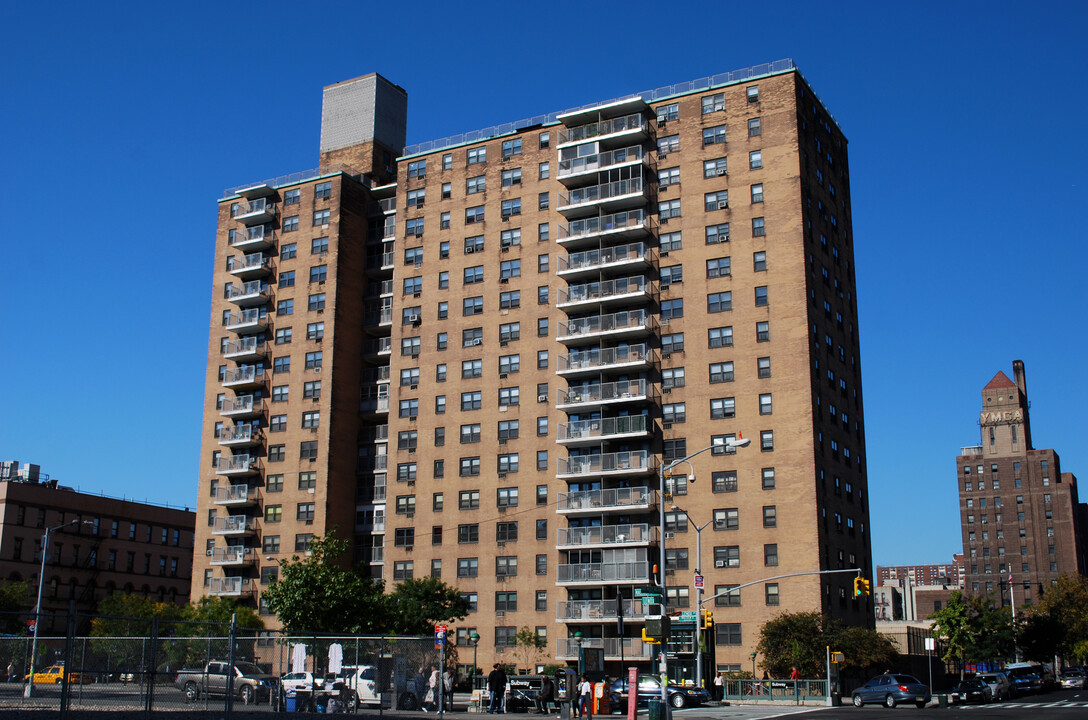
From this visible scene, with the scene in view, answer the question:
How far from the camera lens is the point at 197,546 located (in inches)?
3728

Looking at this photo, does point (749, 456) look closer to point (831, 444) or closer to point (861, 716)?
point (831, 444)

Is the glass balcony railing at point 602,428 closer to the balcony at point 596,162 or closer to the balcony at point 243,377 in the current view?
the balcony at point 596,162

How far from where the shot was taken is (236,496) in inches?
3625

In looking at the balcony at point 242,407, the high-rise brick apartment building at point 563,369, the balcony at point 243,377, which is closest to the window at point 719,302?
the high-rise brick apartment building at point 563,369

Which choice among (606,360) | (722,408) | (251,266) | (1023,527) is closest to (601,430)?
Answer: (606,360)

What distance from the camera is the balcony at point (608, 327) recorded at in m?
78.9

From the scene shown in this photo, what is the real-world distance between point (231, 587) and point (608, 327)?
126ft

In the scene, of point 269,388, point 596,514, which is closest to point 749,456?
point 596,514

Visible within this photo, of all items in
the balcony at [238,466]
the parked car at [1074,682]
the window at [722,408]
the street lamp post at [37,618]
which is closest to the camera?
the street lamp post at [37,618]

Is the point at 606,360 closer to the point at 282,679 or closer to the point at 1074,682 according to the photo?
the point at 1074,682

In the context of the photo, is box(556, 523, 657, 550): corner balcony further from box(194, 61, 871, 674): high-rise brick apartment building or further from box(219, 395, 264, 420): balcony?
box(219, 395, 264, 420): balcony

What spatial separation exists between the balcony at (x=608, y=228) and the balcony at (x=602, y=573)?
24275mm

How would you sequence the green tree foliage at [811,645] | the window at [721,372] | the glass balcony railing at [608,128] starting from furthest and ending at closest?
the glass balcony railing at [608,128] < the window at [721,372] < the green tree foliage at [811,645]

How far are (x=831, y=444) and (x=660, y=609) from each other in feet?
133
